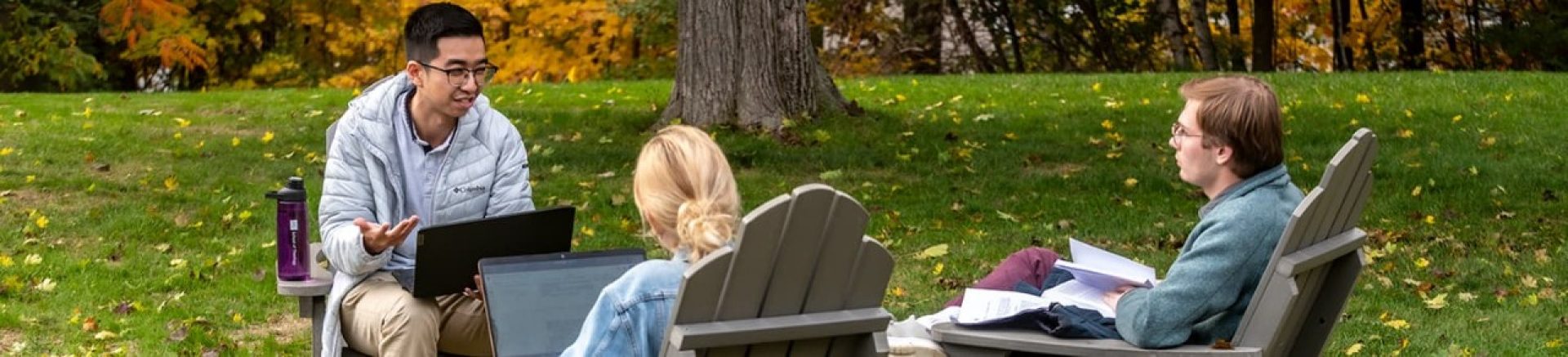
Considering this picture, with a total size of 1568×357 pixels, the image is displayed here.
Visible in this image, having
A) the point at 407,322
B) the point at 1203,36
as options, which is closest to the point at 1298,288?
the point at 407,322

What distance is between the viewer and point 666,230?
11.1 feet

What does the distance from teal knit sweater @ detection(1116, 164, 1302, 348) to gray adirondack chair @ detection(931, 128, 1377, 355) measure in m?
0.05

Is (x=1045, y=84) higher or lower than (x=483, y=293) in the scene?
lower

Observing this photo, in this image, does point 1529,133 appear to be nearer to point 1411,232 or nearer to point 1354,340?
point 1411,232

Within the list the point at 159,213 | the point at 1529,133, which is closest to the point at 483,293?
the point at 159,213

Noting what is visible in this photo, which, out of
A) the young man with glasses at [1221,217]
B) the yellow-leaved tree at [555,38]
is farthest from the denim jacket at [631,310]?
the yellow-leaved tree at [555,38]

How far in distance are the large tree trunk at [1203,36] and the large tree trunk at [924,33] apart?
310 centimetres

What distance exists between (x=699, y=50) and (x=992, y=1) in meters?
11.6

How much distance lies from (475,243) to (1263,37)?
1980 cm

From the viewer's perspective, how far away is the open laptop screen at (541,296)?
4.07 m

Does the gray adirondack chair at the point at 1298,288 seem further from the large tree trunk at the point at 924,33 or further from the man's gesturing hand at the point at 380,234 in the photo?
the large tree trunk at the point at 924,33

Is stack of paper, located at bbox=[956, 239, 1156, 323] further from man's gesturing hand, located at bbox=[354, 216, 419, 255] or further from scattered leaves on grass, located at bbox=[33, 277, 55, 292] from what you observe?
scattered leaves on grass, located at bbox=[33, 277, 55, 292]

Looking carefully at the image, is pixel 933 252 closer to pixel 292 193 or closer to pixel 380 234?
pixel 292 193

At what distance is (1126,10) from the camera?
883 inches
